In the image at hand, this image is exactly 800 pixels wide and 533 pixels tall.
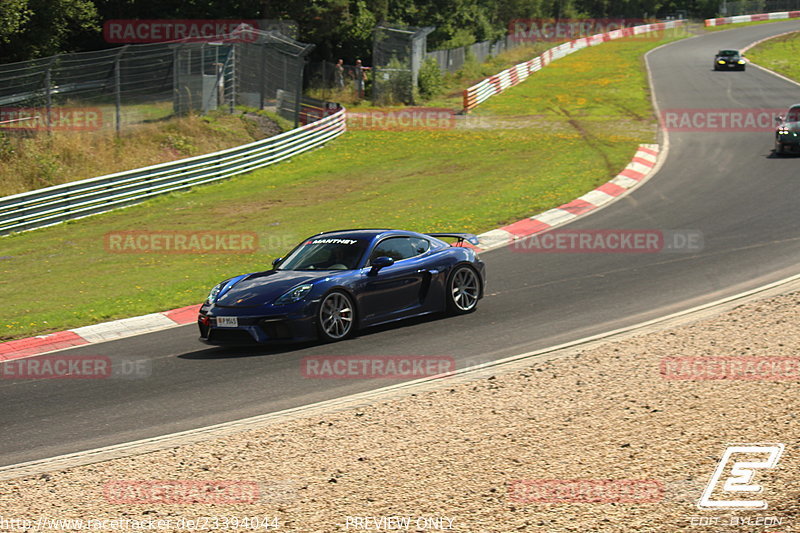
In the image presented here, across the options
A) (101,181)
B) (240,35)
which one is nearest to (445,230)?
(101,181)

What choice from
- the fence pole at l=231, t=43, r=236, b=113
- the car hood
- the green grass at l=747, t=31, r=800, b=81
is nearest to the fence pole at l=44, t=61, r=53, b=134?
the fence pole at l=231, t=43, r=236, b=113

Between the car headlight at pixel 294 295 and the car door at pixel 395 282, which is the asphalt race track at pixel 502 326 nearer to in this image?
the car door at pixel 395 282

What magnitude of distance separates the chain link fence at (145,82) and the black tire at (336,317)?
14860 millimetres

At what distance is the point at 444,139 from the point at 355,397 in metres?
24.5

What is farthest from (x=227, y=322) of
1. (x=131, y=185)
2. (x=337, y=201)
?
(x=131, y=185)

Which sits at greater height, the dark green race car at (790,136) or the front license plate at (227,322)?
the dark green race car at (790,136)

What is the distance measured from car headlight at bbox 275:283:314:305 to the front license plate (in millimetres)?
520

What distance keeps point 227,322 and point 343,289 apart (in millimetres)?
1401

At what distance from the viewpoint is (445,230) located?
61.5 ft

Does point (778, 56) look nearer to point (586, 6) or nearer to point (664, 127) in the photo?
point (664, 127)

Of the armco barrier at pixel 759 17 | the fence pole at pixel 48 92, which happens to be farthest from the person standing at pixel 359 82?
the armco barrier at pixel 759 17

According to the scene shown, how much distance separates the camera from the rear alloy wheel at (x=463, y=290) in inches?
489

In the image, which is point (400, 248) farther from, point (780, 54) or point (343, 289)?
point (780, 54)

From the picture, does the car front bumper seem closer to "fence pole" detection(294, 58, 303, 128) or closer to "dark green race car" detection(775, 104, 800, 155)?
"dark green race car" detection(775, 104, 800, 155)
